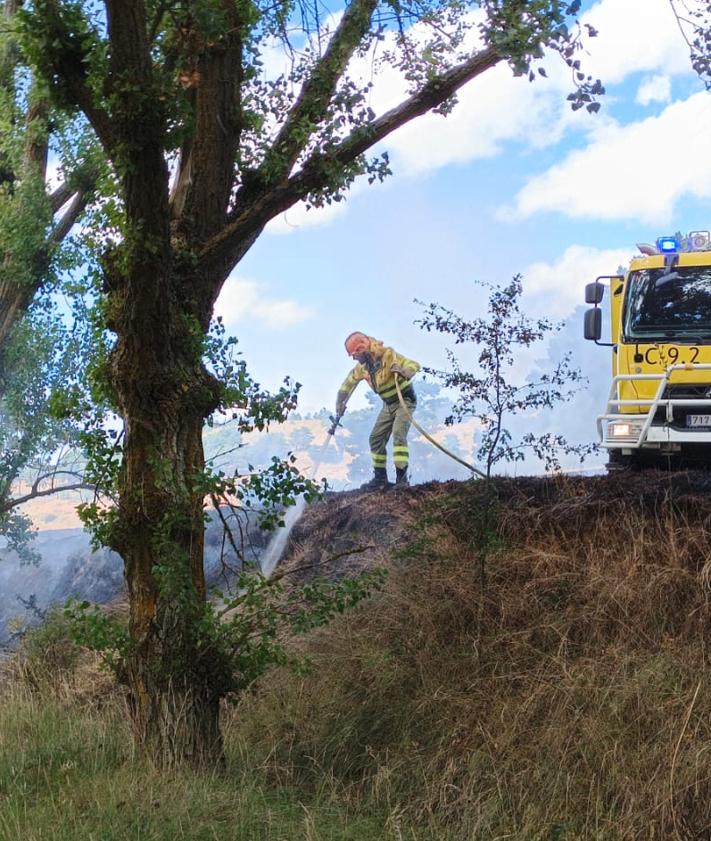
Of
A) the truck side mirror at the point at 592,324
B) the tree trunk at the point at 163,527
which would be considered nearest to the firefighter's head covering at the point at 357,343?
the truck side mirror at the point at 592,324

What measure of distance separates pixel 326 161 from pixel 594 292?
490cm

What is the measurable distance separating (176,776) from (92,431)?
99.9 inches

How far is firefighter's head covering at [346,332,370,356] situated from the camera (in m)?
14.3

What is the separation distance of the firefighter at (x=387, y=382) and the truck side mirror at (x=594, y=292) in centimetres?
306

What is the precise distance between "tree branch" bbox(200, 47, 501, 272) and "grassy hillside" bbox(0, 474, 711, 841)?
9.47 ft

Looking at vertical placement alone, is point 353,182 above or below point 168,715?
above

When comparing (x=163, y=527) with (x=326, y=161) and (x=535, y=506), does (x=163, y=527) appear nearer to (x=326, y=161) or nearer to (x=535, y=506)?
(x=326, y=161)

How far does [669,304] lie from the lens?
1222 cm

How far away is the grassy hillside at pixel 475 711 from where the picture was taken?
6.43m

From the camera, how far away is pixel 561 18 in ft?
22.0

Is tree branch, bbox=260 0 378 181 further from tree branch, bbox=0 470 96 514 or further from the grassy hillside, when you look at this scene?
tree branch, bbox=0 470 96 514

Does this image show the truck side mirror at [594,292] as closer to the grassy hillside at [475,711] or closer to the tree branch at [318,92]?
the grassy hillside at [475,711]

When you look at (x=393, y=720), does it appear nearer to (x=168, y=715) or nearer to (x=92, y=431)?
(x=168, y=715)

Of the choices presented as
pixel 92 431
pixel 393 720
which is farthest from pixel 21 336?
pixel 393 720
